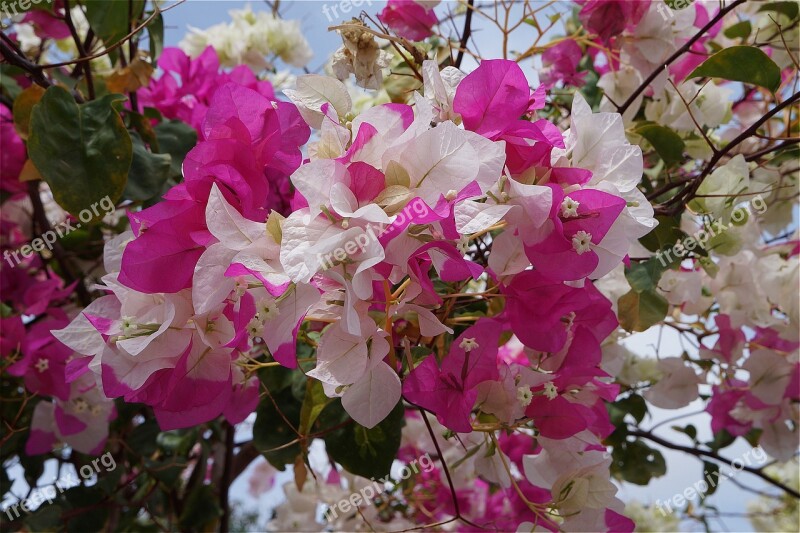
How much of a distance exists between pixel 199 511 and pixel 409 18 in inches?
28.5

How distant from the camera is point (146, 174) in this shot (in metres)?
0.63

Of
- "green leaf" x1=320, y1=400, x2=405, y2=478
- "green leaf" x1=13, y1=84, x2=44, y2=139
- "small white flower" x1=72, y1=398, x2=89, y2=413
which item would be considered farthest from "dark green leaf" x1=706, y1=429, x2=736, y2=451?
"green leaf" x1=13, y1=84, x2=44, y2=139

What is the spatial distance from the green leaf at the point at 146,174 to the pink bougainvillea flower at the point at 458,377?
314 millimetres

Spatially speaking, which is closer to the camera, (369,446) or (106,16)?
(369,446)

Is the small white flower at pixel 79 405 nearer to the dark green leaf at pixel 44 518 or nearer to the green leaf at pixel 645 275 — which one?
the dark green leaf at pixel 44 518

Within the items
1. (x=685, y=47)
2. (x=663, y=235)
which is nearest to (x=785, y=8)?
(x=685, y=47)

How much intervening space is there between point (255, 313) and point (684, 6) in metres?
0.56

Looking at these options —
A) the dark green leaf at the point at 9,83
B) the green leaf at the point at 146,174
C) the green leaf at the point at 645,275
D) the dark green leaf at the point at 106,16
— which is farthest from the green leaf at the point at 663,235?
the dark green leaf at the point at 9,83

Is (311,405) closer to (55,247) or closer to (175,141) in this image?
(175,141)

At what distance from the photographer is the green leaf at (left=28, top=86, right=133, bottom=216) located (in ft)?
1.78

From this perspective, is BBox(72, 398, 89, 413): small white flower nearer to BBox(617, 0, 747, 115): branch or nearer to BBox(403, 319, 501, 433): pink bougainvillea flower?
BBox(403, 319, 501, 433): pink bougainvillea flower

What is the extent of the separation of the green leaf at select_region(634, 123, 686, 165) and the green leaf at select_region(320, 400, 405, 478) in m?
0.34

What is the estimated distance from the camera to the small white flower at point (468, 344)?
45 cm

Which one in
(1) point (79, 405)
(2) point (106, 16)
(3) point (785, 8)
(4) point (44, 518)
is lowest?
(4) point (44, 518)
